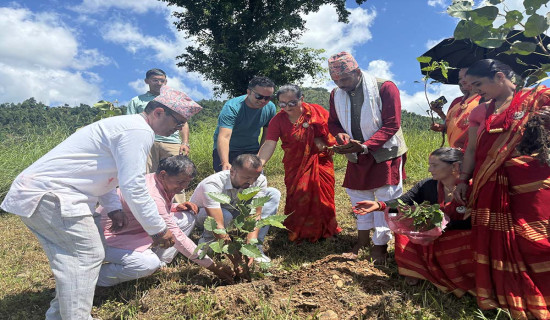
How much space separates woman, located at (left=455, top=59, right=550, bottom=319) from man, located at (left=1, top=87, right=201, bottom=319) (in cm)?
212

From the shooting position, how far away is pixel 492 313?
2346 mm

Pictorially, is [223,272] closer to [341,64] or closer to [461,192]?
[461,192]

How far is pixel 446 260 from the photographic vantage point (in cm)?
263

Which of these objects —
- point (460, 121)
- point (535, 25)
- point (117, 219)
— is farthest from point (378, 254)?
point (535, 25)

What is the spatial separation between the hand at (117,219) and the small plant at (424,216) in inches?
80.6

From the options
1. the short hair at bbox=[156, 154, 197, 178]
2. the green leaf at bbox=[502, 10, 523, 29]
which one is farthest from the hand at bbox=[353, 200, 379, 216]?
the green leaf at bbox=[502, 10, 523, 29]

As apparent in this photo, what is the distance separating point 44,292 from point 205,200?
145 cm

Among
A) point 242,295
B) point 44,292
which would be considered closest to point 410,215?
point 242,295

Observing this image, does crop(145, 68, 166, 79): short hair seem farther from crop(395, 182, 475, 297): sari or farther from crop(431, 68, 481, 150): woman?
crop(395, 182, 475, 297): sari

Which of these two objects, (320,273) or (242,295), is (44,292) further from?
(320,273)

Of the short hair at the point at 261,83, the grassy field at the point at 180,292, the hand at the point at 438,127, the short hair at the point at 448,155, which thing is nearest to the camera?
the grassy field at the point at 180,292

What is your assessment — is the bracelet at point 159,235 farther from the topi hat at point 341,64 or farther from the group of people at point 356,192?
the topi hat at point 341,64

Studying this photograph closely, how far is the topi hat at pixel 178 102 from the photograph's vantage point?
2.37 metres

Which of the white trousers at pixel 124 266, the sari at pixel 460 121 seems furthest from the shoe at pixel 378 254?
the white trousers at pixel 124 266
